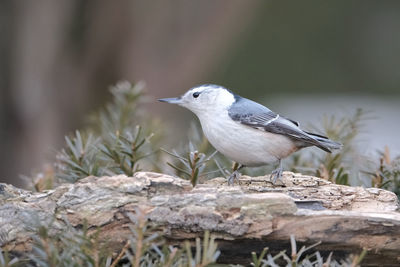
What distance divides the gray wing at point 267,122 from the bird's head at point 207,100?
9 centimetres

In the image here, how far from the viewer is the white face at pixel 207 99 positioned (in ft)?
9.42

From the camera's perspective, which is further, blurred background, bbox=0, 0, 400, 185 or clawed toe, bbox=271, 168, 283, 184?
blurred background, bbox=0, 0, 400, 185

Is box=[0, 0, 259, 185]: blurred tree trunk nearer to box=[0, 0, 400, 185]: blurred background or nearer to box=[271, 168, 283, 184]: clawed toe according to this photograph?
box=[0, 0, 400, 185]: blurred background

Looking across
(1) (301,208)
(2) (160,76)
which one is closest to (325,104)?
(2) (160,76)

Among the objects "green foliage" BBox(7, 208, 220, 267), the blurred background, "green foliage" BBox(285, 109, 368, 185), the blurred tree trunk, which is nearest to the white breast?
"green foliage" BBox(285, 109, 368, 185)

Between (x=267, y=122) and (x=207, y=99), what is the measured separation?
1.05ft

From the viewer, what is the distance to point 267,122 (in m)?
2.78

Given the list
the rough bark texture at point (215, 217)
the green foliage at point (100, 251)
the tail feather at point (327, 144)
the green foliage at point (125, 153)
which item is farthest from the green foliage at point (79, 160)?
the tail feather at point (327, 144)

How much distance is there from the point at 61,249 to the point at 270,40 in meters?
15.7

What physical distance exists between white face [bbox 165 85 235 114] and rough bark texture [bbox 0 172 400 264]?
3.06ft

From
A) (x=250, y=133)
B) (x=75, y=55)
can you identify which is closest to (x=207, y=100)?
(x=250, y=133)

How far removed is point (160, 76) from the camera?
6672mm

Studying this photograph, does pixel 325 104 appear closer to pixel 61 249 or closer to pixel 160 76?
pixel 160 76

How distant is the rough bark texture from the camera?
186cm
